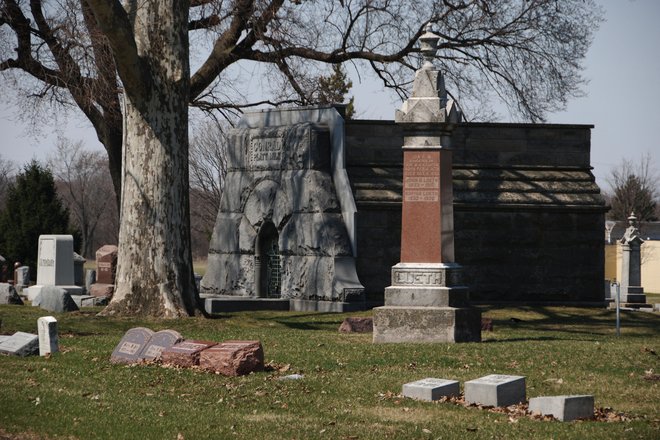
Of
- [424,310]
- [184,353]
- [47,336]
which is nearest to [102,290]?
[424,310]

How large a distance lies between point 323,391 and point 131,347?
Result: 336 centimetres

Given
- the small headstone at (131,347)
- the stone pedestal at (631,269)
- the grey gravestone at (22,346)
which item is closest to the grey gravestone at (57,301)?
the grey gravestone at (22,346)

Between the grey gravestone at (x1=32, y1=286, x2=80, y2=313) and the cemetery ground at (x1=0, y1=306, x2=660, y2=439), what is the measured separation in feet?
17.6

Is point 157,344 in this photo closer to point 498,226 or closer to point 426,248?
point 426,248

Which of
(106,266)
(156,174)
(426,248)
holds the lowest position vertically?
(106,266)

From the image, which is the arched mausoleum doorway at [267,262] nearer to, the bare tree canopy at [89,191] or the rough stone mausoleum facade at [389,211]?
the rough stone mausoleum facade at [389,211]

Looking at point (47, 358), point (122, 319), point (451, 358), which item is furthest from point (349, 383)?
point (122, 319)

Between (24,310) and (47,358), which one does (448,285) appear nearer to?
(47,358)

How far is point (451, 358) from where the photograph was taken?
47.9ft

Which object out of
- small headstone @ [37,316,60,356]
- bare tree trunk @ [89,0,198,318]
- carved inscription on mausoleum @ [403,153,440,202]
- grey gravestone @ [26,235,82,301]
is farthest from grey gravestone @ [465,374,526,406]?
grey gravestone @ [26,235,82,301]

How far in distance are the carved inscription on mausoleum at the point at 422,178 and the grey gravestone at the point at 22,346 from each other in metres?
5.84

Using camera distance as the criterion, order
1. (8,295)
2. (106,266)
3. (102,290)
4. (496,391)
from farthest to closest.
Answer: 1. (106,266)
2. (102,290)
3. (8,295)
4. (496,391)

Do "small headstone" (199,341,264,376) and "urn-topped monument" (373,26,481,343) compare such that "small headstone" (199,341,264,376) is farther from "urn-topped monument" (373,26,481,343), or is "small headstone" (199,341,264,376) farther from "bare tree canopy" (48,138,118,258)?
"bare tree canopy" (48,138,118,258)

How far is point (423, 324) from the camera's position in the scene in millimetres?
17281
